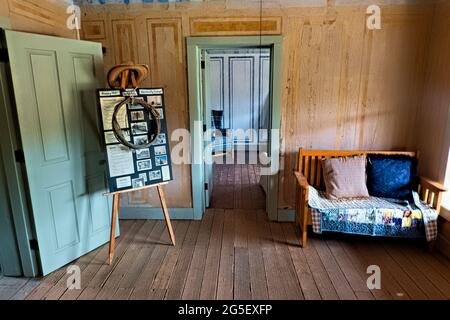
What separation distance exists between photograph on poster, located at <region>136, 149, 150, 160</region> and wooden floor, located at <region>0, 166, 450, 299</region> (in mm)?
961

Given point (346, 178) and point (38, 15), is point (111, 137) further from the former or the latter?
point (346, 178)

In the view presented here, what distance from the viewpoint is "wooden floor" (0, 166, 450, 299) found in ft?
7.54

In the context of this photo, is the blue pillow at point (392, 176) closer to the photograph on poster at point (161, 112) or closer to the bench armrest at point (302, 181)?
the bench armrest at point (302, 181)

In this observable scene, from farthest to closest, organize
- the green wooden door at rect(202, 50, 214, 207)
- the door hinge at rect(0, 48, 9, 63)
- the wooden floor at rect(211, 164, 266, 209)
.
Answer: the wooden floor at rect(211, 164, 266, 209)
the green wooden door at rect(202, 50, 214, 207)
the door hinge at rect(0, 48, 9, 63)

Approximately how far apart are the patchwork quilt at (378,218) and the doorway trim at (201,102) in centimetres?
78

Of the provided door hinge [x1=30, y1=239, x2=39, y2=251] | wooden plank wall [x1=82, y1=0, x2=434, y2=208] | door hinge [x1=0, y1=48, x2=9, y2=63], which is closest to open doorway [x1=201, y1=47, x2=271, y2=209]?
wooden plank wall [x1=82, y1=0, x2=434, y2=208]

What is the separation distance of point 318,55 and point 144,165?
2.19 meters

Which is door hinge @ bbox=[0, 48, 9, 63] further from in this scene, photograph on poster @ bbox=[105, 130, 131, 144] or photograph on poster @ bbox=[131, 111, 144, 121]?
photograph on poster @ bbox=[131, 111, 144, 121]

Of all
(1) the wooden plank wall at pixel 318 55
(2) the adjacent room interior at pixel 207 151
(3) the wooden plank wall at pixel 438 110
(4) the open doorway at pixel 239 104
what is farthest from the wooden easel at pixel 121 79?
(4) the open doorway at pixel 239 104

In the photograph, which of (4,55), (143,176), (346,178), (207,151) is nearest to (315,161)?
(346,178)

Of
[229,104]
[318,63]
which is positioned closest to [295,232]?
[318,63]
